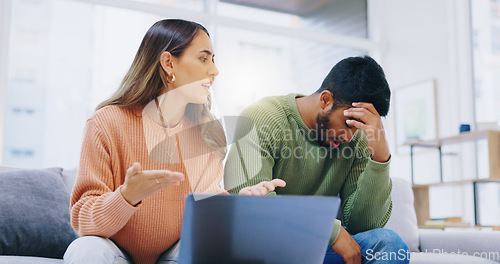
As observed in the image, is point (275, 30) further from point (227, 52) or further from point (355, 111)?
point (355, 111)

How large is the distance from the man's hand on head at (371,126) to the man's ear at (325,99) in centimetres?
→ 8

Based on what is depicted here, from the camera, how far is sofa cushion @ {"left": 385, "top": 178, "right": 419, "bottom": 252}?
223 centimetres

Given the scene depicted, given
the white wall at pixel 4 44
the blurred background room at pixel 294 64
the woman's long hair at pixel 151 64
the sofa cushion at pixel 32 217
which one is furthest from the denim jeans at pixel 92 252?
the white wall at pixel 4 44

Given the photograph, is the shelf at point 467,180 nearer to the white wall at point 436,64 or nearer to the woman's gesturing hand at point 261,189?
the white wall at point 436,64

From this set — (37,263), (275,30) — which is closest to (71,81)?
(275,30)

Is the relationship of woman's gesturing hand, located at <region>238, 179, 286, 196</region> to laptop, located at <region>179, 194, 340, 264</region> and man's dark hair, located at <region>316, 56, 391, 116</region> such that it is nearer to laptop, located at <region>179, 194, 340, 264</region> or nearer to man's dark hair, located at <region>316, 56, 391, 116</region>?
laptop, located at <region>179, 194, 340, 264</region>

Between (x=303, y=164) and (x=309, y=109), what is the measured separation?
198 mm

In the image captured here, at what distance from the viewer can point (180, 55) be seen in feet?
4.85

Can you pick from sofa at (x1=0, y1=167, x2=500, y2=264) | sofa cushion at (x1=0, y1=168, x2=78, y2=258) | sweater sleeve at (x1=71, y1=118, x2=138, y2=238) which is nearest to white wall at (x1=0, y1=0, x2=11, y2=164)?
sofa at (x1=0, y1=167, x2=500, y2=264)

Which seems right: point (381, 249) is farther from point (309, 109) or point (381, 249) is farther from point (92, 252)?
point (92, 252)

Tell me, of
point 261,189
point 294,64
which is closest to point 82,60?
point 294,64

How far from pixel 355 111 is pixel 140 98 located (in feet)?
2.17

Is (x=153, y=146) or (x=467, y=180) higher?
(x=153, y=146)

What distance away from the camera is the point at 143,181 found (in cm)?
104
